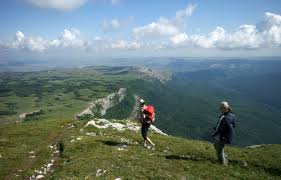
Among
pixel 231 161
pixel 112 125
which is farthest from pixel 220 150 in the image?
pixel 112 125

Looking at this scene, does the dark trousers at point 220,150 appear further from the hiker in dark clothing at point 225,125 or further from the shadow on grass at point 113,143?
the shadow on grass at point 113,143

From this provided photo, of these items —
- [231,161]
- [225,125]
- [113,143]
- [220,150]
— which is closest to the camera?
[225,125]

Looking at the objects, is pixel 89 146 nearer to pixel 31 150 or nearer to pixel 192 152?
pixel 31 150

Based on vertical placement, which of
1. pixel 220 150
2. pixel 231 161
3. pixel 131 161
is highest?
pixel 220 150

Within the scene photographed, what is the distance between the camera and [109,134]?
40406 millimetres

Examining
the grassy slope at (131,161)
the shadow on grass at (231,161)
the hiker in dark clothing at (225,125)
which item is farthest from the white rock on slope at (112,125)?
the hiker in dark clothing at (225,125)

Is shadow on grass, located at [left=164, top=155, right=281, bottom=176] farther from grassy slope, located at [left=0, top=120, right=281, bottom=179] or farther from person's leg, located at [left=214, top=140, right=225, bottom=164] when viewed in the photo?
person's leg, located at [left=214, top=140, right=225, bottom=164]

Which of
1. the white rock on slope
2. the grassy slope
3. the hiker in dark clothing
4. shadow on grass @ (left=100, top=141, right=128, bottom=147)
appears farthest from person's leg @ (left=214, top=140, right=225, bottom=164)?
the white rock on slope

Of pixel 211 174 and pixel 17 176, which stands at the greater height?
pixel 211 174

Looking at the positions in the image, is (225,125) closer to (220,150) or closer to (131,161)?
(220,150)

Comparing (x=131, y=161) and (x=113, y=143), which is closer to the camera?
(x=131, y=161)

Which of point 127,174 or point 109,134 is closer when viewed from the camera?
point 127,174

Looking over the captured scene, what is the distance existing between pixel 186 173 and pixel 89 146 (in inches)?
548

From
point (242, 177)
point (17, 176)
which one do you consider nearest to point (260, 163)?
point (242, 177)
